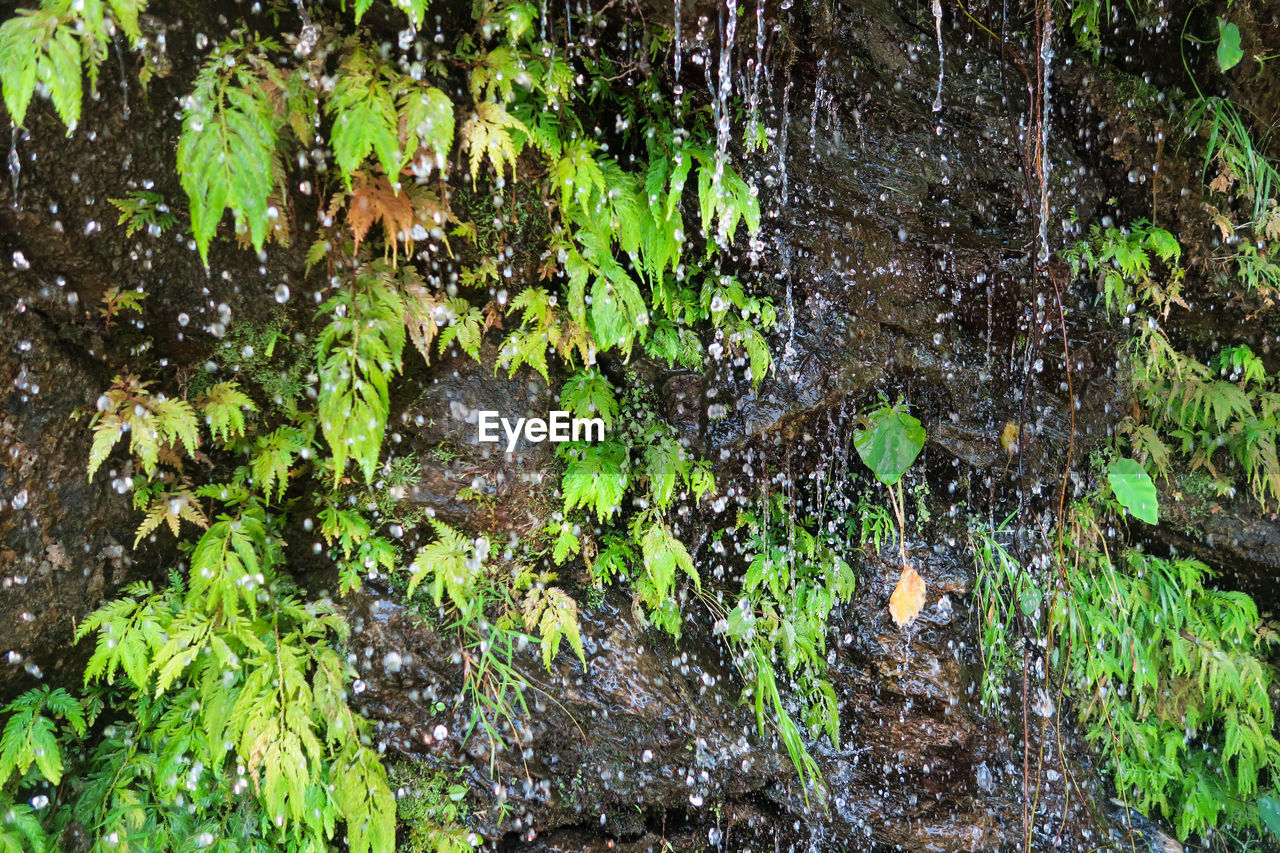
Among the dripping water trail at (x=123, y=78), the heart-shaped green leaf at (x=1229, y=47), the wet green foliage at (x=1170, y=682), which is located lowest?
the wet green foliage at (x=1170, y=682)

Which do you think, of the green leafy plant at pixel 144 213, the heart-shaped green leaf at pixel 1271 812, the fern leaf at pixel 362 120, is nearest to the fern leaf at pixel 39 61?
the green leafy plant at pixel 144 213

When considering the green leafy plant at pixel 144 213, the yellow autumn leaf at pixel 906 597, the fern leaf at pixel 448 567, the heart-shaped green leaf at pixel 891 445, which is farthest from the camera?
the yellow autumn leaf at pixel 906 597

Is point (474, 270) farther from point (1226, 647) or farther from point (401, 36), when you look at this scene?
point (1226, 647)

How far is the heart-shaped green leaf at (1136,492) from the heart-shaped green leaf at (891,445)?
3.36 ft

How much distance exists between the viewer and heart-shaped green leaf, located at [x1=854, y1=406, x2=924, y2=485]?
333 cm

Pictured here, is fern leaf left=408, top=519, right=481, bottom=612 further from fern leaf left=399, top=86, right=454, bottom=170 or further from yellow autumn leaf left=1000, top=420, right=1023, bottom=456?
yellow autumn leaf left=1000, top=420, right=1023, bottom=456

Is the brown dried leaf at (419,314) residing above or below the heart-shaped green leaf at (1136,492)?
above

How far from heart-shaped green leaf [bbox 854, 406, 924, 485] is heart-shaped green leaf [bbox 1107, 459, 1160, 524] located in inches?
40.3

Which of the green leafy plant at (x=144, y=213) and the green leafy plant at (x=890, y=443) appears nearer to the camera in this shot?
the green leafy plant at (x=144, y=213)

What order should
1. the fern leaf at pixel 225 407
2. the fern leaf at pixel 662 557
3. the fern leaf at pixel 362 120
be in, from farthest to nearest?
the fern leaf at pixel 662 557, the fern leaf at pixel 225 407, the fern leaf at pixel 362 120

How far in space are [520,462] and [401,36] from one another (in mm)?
1592

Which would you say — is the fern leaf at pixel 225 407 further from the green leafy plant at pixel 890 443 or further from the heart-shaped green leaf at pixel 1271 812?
the heart-shaped green leaf at pixel 1271 812

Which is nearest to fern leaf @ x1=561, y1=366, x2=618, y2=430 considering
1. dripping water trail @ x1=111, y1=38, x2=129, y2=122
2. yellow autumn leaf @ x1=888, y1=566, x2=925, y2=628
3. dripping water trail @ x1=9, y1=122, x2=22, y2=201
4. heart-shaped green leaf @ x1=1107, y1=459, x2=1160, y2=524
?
yellow autumn leaf @ x1=888, y1=566, x2=925, y2=628

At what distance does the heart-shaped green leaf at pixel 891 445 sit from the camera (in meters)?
3.33
